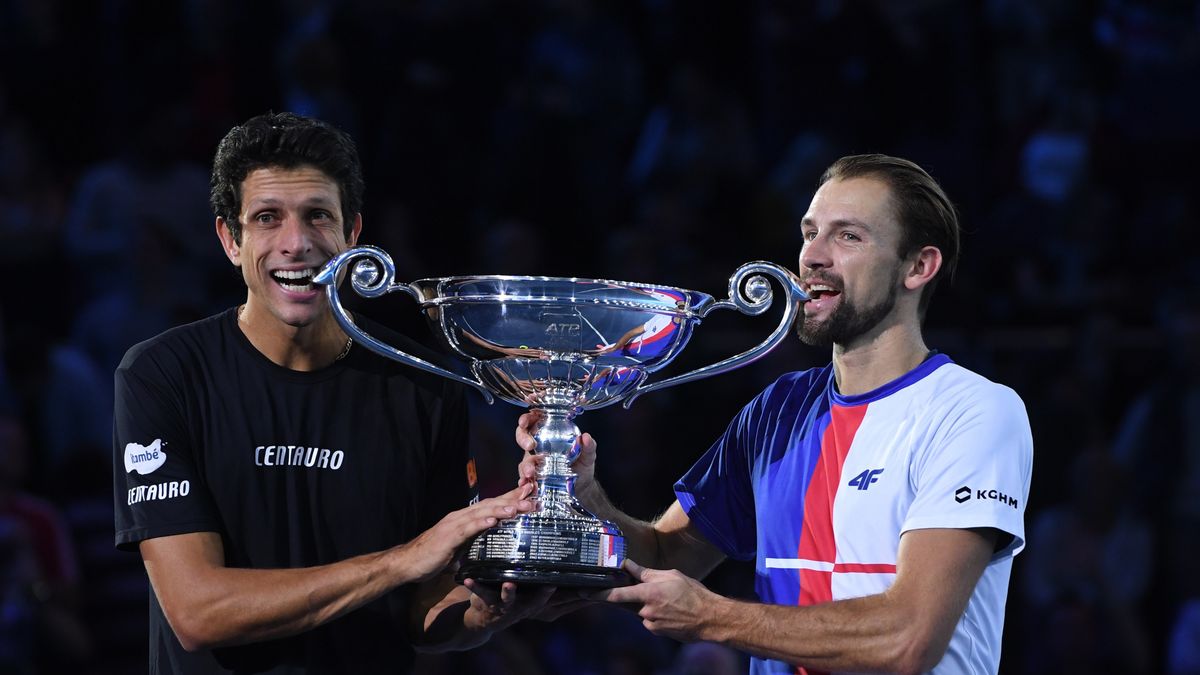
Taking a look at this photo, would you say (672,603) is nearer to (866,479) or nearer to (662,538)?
(866,479)

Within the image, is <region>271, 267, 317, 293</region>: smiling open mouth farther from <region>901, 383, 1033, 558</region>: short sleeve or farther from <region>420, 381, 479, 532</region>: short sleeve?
<region>901, 383, 1033, 558</region>: short sleeve

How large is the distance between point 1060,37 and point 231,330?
6441mm

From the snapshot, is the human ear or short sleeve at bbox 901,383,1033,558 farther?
the human ear

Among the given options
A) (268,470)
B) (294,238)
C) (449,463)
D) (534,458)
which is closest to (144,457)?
(268,470)

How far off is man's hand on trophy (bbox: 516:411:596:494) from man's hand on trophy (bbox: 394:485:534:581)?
21cm

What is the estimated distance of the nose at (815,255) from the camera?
11.7 ft

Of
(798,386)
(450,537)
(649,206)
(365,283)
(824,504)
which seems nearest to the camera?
(450,537)

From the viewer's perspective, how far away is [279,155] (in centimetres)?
347

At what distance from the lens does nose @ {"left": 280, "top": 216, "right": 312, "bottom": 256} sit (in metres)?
3.41

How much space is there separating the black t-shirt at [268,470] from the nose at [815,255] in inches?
36.8

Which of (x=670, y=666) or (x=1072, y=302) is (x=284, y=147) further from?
(x=1072, y=302)

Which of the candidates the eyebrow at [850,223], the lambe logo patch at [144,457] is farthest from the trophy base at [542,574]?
the eyebrow at [850,223]

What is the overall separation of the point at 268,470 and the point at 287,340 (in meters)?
0.30

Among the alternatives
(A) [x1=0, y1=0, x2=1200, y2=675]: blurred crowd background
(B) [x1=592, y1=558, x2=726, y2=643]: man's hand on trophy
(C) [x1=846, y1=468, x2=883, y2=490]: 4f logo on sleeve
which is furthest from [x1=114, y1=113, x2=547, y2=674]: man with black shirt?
(A) [x1=0, y1=0, x2=1200, y2=675]: blurred crowd background
